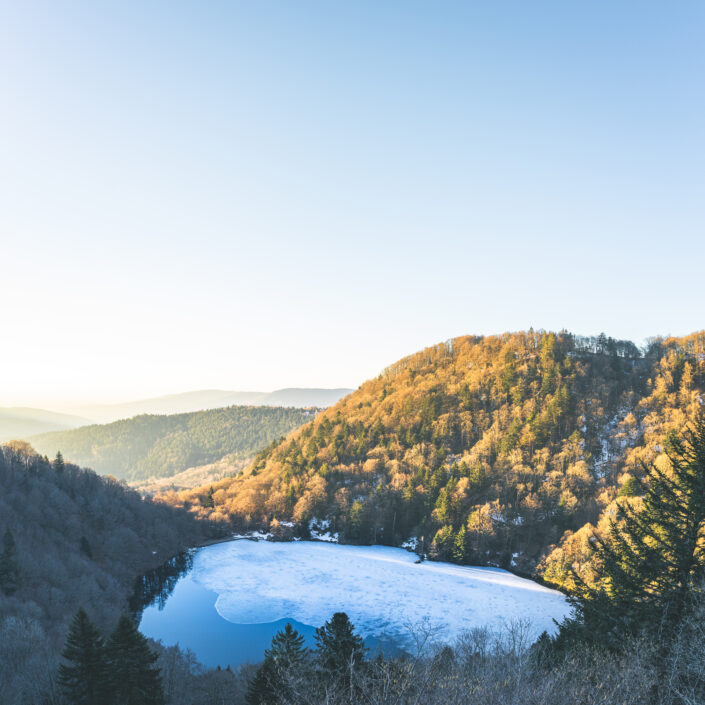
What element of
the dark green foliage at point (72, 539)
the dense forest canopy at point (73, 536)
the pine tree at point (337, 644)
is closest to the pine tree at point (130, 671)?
the dark green foliage at point (72, 539)

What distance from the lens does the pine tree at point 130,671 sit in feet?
84.0

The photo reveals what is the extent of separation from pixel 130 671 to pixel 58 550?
45.3 m

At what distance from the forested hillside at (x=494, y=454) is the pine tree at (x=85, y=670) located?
6338cm

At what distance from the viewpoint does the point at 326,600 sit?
2447 inches

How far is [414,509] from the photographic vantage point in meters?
101

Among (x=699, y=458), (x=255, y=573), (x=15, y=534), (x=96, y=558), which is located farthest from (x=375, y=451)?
(x=699, y=458)

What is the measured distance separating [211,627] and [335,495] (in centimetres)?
5695

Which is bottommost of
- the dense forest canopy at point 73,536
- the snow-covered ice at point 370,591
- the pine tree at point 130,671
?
the snow-covered ice at point 370,591

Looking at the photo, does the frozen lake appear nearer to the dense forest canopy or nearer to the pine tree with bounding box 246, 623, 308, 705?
the dense forest canopy

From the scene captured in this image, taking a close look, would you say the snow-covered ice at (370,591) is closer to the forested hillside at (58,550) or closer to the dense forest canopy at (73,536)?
the dense forest canopy at (73,536)

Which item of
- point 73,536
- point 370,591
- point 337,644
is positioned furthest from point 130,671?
point 73,536

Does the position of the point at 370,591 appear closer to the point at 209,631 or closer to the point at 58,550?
the point at 209,631

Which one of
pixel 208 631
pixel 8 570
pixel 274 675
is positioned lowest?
pixel 208 631

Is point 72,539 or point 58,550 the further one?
point 72,539
